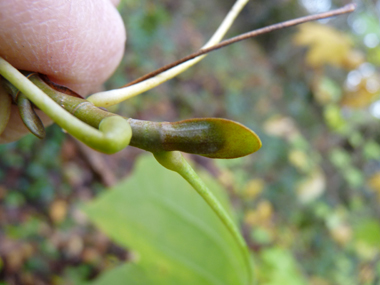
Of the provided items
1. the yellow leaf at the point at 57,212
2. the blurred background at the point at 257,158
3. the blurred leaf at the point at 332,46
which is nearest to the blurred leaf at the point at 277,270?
the blurred background at the point at 257,158

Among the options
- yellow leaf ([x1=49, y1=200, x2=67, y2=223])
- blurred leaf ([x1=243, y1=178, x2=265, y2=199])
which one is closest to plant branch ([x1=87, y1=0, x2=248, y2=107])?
yellow leaf ([x1=49, y1=200, x2=67, y2=223])

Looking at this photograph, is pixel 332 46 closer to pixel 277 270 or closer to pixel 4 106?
pixel 277 270

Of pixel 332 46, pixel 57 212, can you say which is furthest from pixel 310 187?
pixel 57 212

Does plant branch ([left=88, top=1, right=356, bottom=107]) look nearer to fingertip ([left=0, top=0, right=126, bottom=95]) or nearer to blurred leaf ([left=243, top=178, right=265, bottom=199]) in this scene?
fingertip ([left=0, top=0, right=126, bottom=95])

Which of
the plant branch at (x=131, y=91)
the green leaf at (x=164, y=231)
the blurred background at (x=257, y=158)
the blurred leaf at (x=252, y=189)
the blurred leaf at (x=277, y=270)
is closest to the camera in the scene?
the plant branch at (x=131, y=91)

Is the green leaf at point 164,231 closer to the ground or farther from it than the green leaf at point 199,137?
farther from it

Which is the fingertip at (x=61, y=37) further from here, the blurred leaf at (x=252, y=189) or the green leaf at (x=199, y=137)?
the blurred leaf at (x=252, y=189)
